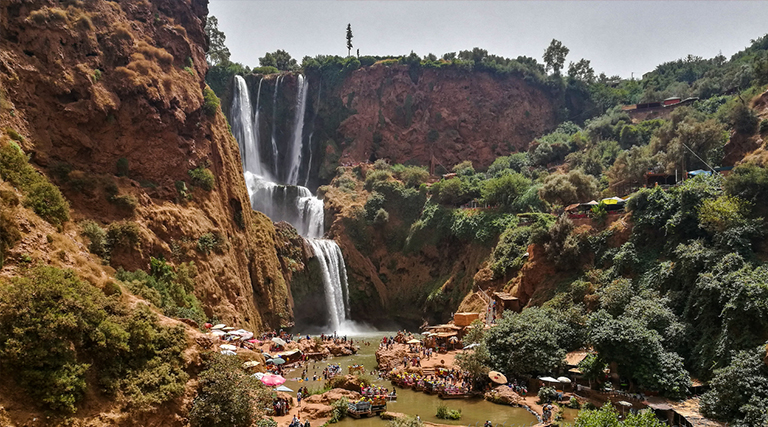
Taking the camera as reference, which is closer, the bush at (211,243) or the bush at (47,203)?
the bush at (47,203)

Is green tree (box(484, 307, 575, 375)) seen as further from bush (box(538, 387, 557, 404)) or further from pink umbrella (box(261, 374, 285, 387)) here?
pink umbrella (box(261, 374, 285, 387))

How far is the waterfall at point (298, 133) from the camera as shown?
2790 inches

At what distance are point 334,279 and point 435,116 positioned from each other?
112 feet

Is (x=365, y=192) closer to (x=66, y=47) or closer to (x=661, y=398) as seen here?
(x=66, y=47)

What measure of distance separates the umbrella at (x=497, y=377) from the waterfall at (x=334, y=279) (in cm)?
2392

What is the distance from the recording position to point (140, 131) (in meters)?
32.6

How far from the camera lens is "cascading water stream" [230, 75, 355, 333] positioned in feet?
166

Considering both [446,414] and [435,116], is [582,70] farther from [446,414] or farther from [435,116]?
[446,414]

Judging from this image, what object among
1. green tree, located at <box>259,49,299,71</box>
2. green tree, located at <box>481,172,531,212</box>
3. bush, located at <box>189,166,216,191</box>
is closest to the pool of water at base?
bush, located at <box>189,166,216,191</box>

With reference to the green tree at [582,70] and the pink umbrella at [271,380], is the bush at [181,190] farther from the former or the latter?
the green tree at [582,70]

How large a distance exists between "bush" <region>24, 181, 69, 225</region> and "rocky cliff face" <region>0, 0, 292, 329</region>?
133cm

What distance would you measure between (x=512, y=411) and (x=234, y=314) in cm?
1904

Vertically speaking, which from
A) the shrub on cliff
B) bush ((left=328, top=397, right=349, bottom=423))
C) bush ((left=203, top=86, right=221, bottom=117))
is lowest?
bush ((left=328, top=397, right=349, bottom=423))

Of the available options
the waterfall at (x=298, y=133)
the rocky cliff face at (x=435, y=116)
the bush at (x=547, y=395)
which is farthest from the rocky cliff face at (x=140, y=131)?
the rocky cliff face at (x=435, y=116)
